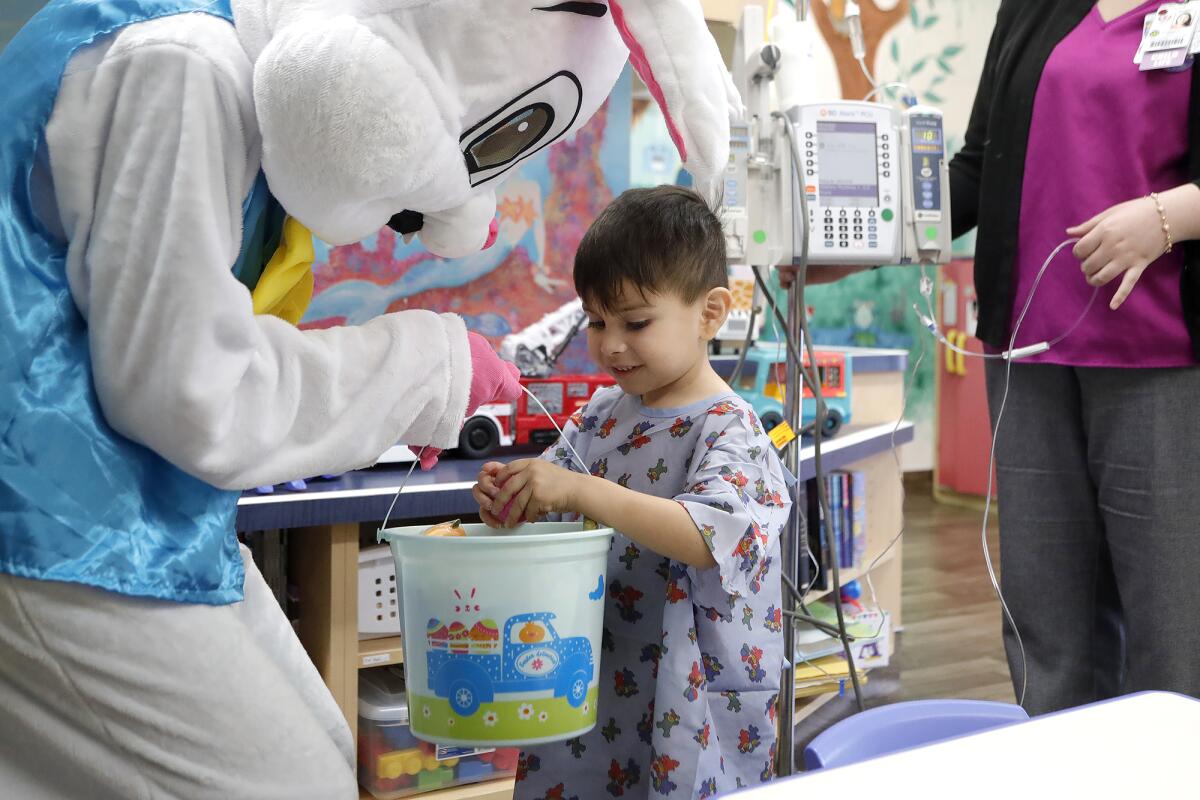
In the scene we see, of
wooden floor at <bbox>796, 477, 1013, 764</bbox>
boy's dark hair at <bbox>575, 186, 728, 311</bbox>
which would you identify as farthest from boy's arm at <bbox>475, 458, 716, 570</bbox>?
wooden floor at <bbox>796, 477, 1013, 764</bbox>

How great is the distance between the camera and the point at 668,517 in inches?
51.0

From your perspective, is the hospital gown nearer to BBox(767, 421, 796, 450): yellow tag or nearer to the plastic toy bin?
BBox(767, 421, 796, 450): yellow tag

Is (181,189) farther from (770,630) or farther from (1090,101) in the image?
(1090,101)

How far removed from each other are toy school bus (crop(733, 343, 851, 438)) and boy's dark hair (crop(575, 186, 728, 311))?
1201 mm

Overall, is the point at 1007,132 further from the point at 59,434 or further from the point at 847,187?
the point at 59,434

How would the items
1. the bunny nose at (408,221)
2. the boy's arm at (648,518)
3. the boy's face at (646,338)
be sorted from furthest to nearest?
the boy's face at (646,338), the boy's arm at (648,518), the bunny nose at (408,221)

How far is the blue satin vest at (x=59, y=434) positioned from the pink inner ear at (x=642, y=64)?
40cm

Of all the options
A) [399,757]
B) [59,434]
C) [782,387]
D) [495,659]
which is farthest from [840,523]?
[59,434]

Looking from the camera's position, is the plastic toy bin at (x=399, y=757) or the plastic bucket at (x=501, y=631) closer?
the plastic bucket at (x=501, y=631)

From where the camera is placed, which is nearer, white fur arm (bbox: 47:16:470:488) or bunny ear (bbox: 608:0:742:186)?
white fur arm (bbox: 47:16:470:488)

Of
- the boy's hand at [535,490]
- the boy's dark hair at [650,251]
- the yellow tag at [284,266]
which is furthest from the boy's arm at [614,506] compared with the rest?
the yellow tag at [284,266]

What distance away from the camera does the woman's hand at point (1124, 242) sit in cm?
169

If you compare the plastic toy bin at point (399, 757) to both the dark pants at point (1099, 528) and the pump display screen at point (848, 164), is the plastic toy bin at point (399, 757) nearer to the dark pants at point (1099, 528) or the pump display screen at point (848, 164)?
the dark pants at point (1099, 528)

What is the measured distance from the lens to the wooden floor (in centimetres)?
325
